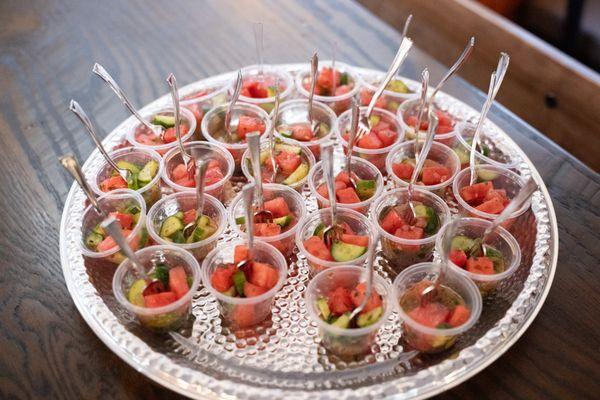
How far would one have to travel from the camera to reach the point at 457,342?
1.34m

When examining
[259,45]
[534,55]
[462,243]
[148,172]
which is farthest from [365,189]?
[534,55]

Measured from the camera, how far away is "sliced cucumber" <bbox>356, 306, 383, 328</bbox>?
1286 millimetres

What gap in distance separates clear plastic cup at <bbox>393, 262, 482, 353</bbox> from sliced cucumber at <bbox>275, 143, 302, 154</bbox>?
0.56 m

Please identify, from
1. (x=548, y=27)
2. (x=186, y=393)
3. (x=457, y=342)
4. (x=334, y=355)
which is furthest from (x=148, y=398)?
(x=548, y=27)

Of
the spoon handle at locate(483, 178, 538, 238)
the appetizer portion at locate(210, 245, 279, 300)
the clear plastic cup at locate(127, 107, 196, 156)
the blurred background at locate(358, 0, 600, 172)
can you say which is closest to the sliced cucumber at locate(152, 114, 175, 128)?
the clear plastic cup at locate(127, 107, 196, 156)

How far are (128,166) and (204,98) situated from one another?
388 millimetres

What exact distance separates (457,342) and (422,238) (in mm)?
298

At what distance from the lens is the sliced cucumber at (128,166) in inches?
68.1

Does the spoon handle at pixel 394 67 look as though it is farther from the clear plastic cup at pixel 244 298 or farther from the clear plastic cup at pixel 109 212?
the clear plastic cup at pixel 109 212

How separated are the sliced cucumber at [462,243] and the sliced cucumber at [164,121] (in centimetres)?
97

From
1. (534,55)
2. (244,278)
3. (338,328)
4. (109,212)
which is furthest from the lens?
(534,55)

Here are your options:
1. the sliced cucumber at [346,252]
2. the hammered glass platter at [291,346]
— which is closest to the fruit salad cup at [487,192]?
the hammered glass platter at [291,346]

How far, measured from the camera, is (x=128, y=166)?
5.73 feet

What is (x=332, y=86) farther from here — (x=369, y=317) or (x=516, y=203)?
(x=369, y=317)
